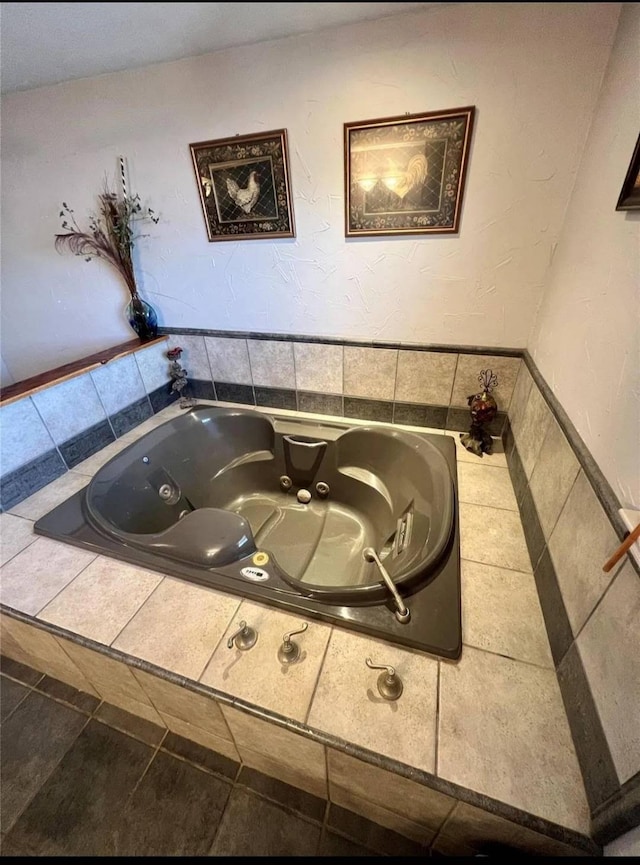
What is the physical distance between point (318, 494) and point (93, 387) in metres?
1.11

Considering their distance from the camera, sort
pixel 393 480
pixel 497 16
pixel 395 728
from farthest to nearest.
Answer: pixel 393 480, pixel 497 16, pixel 395 728

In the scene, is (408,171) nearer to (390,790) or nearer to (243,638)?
(243,638)

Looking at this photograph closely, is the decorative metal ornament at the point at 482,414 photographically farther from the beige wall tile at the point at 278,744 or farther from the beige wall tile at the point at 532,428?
the beige wall tile at the point at 278,744

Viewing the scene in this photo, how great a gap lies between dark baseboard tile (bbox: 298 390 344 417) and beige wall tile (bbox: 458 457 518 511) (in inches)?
24.8

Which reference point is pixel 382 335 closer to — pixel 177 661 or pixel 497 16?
pixel 497 16

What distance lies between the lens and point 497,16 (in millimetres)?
857

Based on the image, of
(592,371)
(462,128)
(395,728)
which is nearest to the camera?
(395,728)

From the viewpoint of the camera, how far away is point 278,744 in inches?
27.4

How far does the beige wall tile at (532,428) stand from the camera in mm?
940

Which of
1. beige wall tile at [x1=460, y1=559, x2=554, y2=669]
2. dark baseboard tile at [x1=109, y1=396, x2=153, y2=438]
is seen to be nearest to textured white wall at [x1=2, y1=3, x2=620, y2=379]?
dark baseboard tile at [x1=109, y1=396, x2=153, y2=438]

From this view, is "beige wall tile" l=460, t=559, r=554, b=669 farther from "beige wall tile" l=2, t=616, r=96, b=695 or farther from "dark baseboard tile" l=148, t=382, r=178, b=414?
"dark baseboard tile" l=148, t=382, r=178, b=414

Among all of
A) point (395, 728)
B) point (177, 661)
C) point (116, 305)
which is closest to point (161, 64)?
point (116, 305)

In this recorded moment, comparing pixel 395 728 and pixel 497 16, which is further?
pixel 497 16

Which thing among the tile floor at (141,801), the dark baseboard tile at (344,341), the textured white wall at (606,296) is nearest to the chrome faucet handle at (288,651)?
the tile floor at (141,801)
